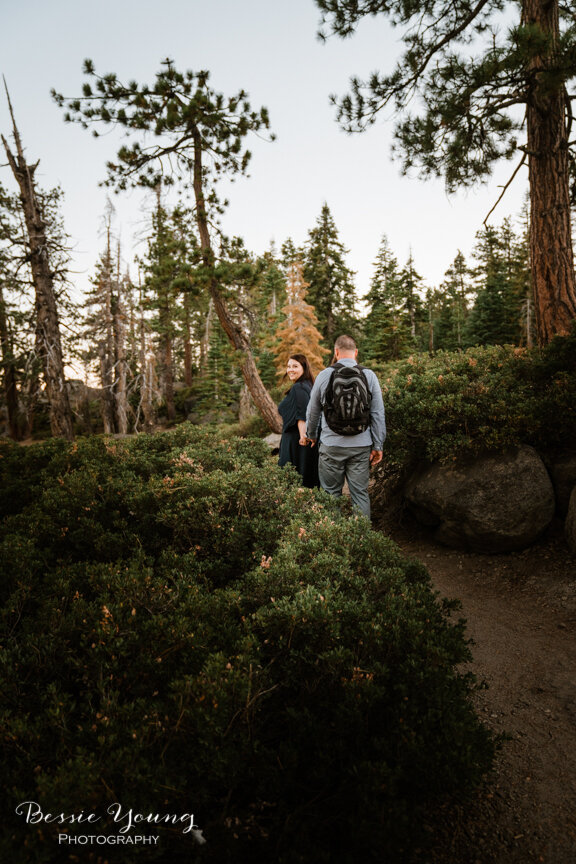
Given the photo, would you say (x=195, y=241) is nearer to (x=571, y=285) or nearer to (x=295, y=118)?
(x=295, y=118)

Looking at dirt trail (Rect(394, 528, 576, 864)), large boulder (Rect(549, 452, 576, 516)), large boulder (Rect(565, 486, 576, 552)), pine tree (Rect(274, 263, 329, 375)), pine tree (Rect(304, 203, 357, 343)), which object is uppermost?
pine tree (Rect(304, 203, 357, 343))

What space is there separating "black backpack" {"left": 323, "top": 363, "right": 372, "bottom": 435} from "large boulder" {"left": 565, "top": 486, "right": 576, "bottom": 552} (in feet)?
8.13

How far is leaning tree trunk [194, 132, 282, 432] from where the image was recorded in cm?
1113

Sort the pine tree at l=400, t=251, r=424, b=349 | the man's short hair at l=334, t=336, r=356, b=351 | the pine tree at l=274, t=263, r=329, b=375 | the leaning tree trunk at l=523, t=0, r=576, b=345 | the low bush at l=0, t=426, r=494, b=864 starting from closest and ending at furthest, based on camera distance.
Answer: the low bush at l=0, t=426, r=494, b=864 < the man's short hair at l=334, t=336, r=356, b=351 < the leaning tree trunk at l=523, t=0, r=576, b=345 < the pine tree at l=274, t=263, r=329, b=375 < the pine tree at l=400, t=251, r=424, b=349

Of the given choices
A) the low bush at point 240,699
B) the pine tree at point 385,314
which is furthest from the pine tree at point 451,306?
the low bush at point 240,699

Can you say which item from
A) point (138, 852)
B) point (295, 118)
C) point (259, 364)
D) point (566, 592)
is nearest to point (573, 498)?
point (566, 592)

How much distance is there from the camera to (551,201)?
636cm

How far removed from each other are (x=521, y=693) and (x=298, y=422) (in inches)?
149

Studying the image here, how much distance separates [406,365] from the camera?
7500 mm

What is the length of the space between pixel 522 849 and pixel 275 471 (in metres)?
3.00

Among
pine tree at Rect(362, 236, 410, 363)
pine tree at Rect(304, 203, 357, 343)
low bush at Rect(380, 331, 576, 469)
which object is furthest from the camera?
pine tree at Rect(362, 236, 410, 363)

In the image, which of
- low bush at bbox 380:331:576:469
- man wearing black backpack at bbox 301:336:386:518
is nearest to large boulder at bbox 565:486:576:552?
low bush at bbox 380:331:576:469

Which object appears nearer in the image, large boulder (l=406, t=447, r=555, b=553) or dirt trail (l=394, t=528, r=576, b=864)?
dirt trail (l=394, t=528, r=576, b=864)

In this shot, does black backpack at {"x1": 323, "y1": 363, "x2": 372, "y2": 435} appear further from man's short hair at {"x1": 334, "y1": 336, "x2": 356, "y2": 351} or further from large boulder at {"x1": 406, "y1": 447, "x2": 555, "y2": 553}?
large boulder at {"x1": 406, "y1": 447, "x2": 555, "y2": 553}
